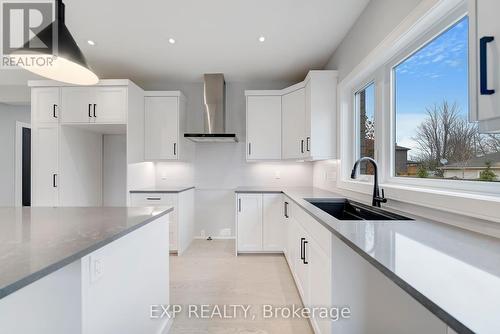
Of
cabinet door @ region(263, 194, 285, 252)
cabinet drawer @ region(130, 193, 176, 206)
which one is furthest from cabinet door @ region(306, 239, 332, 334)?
cabinet drawer @ region(130, 193, 176, 206)

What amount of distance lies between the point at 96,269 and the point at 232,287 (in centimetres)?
169

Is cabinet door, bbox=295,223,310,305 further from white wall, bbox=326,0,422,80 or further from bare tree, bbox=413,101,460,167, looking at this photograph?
white wall, bbox=326,0,422,80

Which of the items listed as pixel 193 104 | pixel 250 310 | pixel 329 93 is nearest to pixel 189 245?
pixel 250 310

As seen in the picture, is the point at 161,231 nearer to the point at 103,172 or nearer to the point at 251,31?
the point at 251,31

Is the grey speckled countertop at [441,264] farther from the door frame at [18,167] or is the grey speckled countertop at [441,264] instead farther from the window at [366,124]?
the door frame at [18,167]

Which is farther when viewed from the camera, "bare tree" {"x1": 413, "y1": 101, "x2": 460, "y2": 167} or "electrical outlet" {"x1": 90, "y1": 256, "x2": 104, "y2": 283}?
"bare tree" {"x1": 413, "y1": 101, "x2": 460, "y2": 167}

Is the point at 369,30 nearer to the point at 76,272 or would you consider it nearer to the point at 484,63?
the point at 484,63

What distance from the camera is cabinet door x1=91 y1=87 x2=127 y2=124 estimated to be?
3115mm

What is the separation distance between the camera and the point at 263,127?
11.7 feet

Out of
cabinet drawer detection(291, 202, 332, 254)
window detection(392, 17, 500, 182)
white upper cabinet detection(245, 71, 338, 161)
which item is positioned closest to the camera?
window detection(392, 17, 500, 182)

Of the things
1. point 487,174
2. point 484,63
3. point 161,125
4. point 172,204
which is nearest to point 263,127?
point 161,125

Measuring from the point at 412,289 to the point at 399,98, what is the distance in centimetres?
176

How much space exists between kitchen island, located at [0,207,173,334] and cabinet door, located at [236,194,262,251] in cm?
177

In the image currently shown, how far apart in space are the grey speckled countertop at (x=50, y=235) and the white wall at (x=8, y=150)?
3652mm
